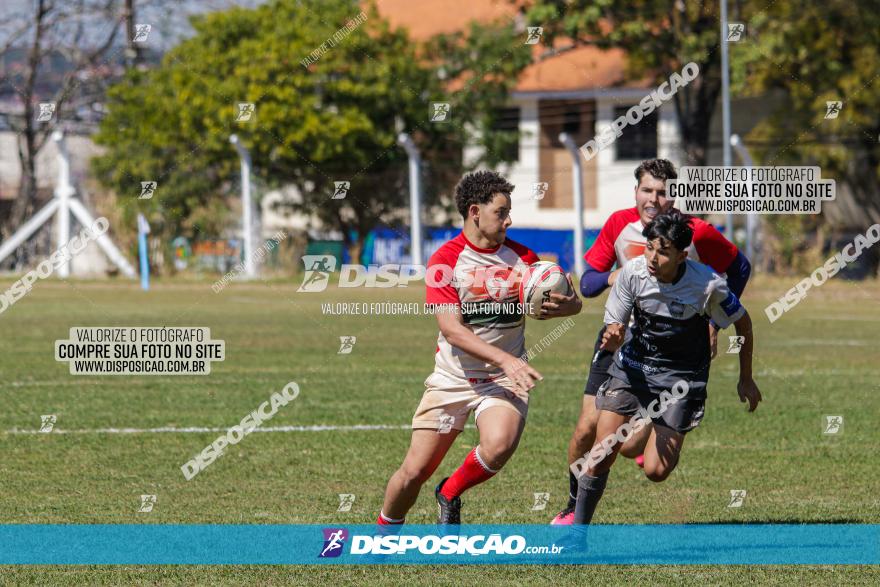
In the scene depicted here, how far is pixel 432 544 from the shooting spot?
730cm

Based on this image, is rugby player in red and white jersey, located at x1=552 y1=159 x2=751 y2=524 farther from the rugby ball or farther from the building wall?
the building wall

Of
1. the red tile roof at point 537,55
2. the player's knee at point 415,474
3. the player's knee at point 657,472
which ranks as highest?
the red tile roof at point 537,55

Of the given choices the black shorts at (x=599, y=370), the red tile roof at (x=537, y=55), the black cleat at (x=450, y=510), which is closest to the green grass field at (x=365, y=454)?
the black cleat at (x=450, y=510)

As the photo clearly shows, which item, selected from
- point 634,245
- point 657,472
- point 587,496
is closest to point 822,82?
point 634,245

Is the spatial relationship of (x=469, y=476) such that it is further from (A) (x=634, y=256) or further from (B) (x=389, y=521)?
(A) (x=634, y=256)

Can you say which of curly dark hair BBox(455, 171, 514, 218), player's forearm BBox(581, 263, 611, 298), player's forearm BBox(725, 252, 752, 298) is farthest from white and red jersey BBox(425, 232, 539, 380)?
player's forearm BBox(725, 252, 752, 298)

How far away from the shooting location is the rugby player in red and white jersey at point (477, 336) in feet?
22.9

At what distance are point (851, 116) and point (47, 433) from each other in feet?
98.3

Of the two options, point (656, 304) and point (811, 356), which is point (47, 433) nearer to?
point (656, 304)

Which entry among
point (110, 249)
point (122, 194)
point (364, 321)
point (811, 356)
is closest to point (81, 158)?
point (122, 194)

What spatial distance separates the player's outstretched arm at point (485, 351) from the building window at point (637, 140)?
35458mm

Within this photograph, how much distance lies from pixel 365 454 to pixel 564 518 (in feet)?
9.68

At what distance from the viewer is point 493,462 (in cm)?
704

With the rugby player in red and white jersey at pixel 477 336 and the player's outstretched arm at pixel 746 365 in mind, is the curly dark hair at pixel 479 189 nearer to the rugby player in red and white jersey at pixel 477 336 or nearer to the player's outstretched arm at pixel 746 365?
the rugby player in red and white jersey at pixel 477 336
